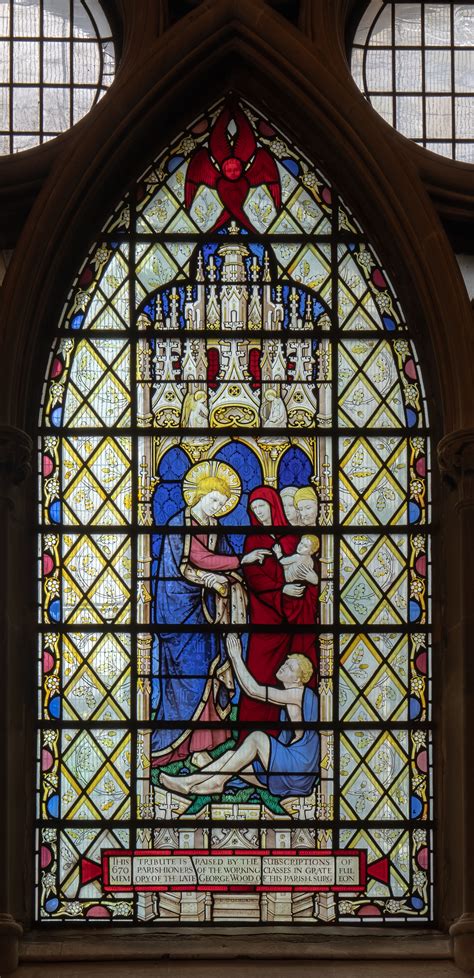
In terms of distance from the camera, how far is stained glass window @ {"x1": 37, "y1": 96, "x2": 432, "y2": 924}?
1484 cm

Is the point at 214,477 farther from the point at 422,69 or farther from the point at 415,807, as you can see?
the point at 422,69

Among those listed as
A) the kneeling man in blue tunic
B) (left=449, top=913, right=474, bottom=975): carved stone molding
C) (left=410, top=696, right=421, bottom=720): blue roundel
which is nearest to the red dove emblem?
the kneeling man in blue tunic

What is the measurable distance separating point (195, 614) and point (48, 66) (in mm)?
3885

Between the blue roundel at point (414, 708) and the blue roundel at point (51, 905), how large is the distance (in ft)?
8.01

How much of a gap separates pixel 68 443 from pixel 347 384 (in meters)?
1.82

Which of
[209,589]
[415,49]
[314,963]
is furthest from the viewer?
[415,49]

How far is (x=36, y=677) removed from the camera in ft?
49.5

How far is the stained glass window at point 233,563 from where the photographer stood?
48.7ft

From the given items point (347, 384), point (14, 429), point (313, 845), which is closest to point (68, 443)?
point (14, 429)

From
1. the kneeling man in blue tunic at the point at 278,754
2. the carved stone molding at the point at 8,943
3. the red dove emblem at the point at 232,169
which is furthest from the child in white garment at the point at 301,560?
the carved stone molding at the point at 8,943

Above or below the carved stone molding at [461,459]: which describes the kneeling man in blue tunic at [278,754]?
below

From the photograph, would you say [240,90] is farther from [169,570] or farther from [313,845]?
[313,845]

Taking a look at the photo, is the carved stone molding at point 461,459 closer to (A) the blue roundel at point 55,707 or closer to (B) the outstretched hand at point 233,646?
(B) the outstretched hand at point 233,646

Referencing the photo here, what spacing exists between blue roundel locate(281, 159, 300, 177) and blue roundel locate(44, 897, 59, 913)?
16.2 ft
